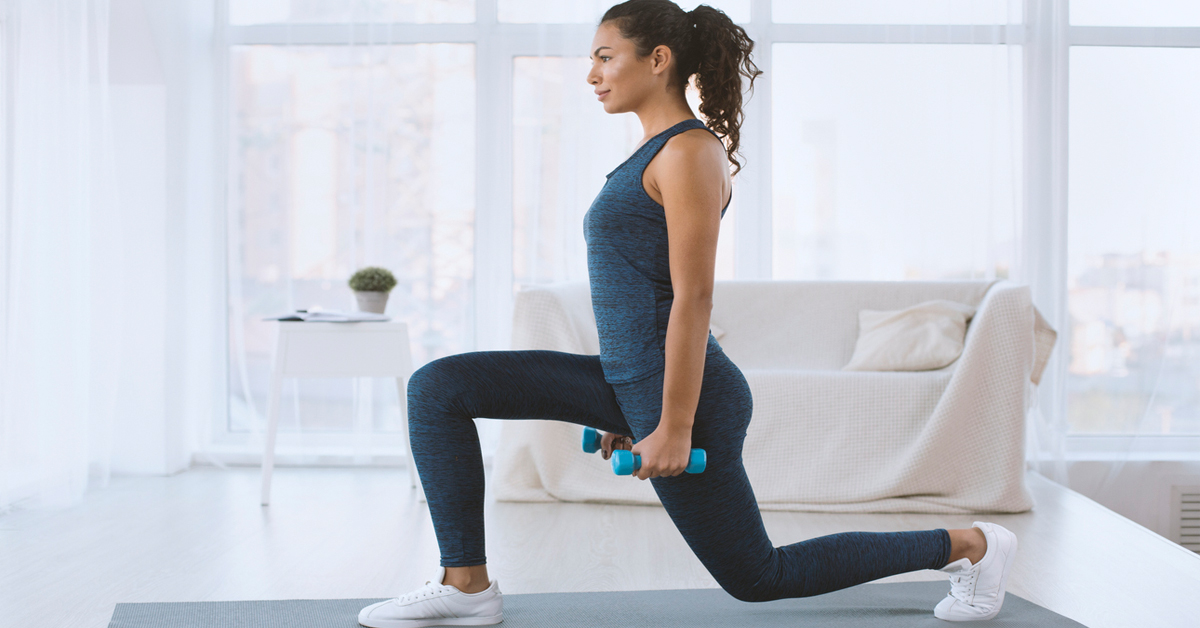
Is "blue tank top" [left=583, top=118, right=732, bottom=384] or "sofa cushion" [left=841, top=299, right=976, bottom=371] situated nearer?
"blue tank top" [left=583, top=118, right=732, bottom=384]

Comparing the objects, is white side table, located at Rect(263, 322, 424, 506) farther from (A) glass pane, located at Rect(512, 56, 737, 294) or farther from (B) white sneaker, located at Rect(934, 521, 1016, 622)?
(B) white sneaker, located at Rect(934, 521, 1016, 622)

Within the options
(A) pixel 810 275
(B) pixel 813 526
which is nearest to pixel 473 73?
(A) pixel 810 275

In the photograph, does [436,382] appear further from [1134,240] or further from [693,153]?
[1134,240]

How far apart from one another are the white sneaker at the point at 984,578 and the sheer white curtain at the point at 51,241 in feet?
7.56

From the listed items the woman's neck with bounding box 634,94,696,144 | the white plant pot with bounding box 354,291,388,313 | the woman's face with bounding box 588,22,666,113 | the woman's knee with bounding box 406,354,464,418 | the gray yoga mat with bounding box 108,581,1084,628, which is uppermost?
the woman's face with bounding box 588,22,666,113

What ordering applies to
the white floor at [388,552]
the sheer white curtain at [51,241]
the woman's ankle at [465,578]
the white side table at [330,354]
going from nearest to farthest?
1. the woman's ankle at [465,578]
2. the white floor at [388,552]
3. the sheer white curtain at [51,241]
4. the white side table at [330,354]

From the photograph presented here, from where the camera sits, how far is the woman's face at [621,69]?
1.26m

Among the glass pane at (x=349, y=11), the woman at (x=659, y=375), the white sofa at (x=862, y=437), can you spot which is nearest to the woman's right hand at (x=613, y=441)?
the woman at (x=659, y=375)

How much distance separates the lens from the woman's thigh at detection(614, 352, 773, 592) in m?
1.26

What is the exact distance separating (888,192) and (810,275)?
439 millimetres

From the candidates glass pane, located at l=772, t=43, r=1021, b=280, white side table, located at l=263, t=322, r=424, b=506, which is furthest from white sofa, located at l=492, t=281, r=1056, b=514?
glass pane, located at l=772, t=43, r=1021, b=280

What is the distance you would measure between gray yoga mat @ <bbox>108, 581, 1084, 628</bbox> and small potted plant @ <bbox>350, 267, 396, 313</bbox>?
4.58ft

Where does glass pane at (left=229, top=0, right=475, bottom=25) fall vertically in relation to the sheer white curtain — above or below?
above

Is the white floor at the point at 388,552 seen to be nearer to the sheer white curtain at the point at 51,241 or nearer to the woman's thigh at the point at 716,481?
the sheer white curtain at the point at 51,241
